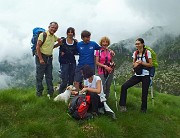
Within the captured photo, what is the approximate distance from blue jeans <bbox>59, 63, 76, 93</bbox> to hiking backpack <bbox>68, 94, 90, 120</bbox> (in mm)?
2602

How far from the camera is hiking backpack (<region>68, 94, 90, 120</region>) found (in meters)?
10.6

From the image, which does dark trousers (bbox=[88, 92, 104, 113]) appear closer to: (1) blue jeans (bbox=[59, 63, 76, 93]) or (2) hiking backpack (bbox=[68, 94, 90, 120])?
(2) hiking backpack (bbox=[68, 94, 90, 120])

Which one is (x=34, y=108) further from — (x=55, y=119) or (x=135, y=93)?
(x=135, y=93)

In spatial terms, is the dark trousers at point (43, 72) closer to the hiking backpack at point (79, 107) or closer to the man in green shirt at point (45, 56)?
the man in green shirt at point (45, 56)

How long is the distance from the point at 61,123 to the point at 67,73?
3.88m

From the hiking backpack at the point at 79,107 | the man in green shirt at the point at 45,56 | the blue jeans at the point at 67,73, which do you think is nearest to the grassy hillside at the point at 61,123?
the hiking backpack at the point at 79,107

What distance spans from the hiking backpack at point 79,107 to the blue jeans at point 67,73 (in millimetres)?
2602

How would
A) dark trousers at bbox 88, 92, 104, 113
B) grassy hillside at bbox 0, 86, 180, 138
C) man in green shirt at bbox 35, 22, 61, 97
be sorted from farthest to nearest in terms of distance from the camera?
man in green shirt at bbox 35, 22, 61, 97 → dark trousers at bbox 88, 92, 104, 113 → grassy hillside at bbox 0, 86, 180, 138

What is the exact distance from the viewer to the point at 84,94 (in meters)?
11.4

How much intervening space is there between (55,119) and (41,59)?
300 cm

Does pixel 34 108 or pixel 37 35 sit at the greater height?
pixel 37 35

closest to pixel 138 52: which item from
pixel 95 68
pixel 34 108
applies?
pixel 95 68

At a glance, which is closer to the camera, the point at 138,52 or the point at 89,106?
the point at 89,106

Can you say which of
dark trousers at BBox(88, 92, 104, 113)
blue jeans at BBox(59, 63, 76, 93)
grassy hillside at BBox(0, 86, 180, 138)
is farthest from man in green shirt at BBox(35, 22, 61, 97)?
dark trousers at BBox(88, 92, 104, 113)
